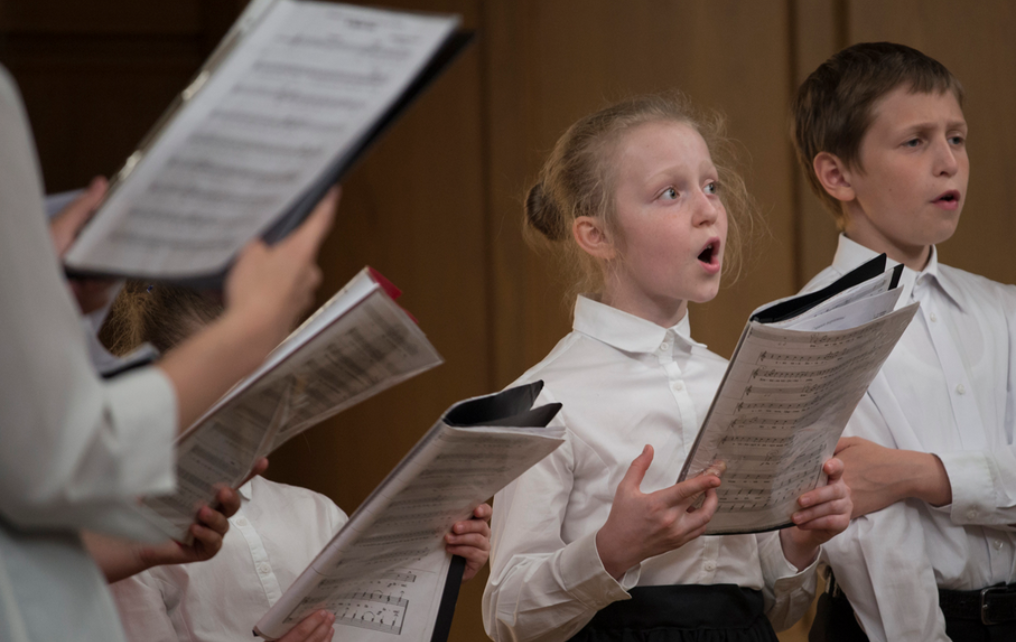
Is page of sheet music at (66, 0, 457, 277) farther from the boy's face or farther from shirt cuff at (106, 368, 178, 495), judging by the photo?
the boy's face

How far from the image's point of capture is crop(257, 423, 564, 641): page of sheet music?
108 cm

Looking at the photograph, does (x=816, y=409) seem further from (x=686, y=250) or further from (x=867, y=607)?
(x=867, y=607)

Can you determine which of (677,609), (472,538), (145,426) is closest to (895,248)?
(677,609)

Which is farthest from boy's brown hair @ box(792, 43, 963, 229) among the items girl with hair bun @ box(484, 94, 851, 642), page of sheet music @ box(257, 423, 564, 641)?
page of sheet music @ box(257, 423, 564, 641)

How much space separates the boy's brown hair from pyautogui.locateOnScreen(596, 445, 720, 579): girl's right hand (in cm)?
85

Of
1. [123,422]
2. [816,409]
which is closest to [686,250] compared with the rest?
[816,409]

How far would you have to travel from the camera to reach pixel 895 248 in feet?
6.02

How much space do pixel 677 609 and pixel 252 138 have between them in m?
0.99

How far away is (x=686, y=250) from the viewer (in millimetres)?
1578

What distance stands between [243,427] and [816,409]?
69 centimetres

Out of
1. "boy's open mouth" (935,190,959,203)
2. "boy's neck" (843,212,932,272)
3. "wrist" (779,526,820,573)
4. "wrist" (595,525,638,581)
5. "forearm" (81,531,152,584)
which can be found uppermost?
"boy's open mouth" (935,190,959,203)

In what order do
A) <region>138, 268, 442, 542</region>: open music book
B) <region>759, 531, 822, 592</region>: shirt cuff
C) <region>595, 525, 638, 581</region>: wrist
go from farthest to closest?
<region>759, 531, 822, 592</region>: shirt cuff → <region>595, 525, 638, 581</region>: wrist → <region>138, 268, 442, 542</region>: open music book

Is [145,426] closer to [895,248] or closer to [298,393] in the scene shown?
[298,393]

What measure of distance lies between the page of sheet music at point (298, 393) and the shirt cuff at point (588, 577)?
0.45 meters
